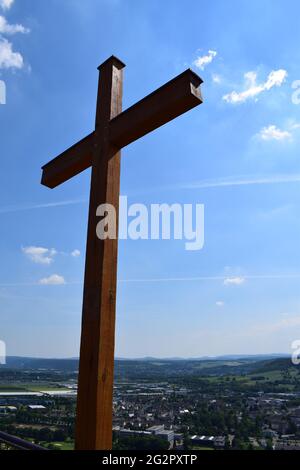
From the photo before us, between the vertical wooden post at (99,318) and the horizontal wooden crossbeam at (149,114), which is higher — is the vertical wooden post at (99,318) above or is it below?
below

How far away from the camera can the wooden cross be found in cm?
203

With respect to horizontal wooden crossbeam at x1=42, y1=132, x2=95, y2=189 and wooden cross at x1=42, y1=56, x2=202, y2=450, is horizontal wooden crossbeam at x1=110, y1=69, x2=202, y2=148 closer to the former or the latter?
wooden cross at x1=42, y1=56, x2=202, y2=450

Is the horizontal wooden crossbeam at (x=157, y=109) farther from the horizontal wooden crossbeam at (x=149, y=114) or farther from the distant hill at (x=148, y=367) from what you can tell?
the distant hill at (x=148, y=367)

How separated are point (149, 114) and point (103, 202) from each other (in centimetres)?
63

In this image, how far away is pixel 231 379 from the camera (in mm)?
27859

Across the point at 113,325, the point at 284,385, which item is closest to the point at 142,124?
the point at 113,325

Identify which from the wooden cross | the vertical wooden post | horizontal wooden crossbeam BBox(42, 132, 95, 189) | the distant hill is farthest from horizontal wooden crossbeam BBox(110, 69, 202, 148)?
the distant hill

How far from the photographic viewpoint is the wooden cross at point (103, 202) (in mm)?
2027

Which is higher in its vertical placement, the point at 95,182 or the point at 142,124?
the point at 142,124

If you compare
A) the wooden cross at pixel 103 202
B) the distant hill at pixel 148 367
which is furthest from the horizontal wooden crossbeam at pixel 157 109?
the distant hill at pixel 148 367

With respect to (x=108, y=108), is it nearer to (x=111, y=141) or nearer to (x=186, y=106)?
(x=111, y=141)

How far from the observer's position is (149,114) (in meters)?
2.40

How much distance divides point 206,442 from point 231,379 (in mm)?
21622
